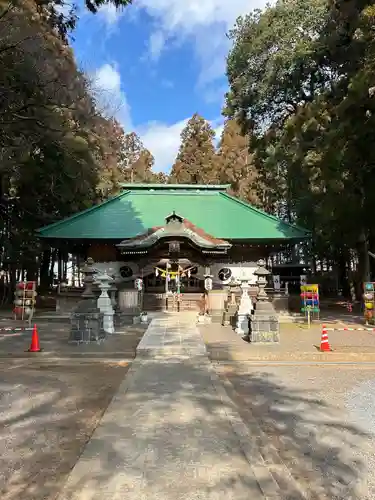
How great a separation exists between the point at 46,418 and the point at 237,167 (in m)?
37.1

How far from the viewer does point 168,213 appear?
25656 millimetres

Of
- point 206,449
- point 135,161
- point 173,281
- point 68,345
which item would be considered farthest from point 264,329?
point 135,161

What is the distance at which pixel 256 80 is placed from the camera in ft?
92.7

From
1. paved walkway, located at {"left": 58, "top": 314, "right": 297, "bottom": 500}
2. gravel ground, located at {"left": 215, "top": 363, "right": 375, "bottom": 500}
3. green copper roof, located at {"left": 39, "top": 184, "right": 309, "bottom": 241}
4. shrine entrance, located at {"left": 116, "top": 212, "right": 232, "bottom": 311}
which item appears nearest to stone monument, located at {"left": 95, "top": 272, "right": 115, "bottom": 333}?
gravel ground, located at {"left": 215, "top": 363, "right": 375, "bottom": 500}

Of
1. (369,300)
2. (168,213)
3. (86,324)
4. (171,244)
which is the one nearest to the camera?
(86,324)

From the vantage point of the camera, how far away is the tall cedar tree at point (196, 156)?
42938 mm

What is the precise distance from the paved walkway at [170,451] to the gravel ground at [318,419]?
1.36ft

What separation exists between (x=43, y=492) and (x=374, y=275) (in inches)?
1081

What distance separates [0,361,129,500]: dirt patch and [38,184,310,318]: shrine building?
12181mm

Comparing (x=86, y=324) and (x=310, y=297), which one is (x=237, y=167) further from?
(x=86, y=324)

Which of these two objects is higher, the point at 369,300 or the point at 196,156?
the point at 196,156

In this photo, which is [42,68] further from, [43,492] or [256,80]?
[256,80]

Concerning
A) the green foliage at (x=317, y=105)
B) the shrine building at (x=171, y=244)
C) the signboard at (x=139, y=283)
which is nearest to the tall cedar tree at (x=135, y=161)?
the green foliage at (x=317, y=105)

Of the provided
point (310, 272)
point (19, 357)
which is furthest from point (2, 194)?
point (310, 272)
